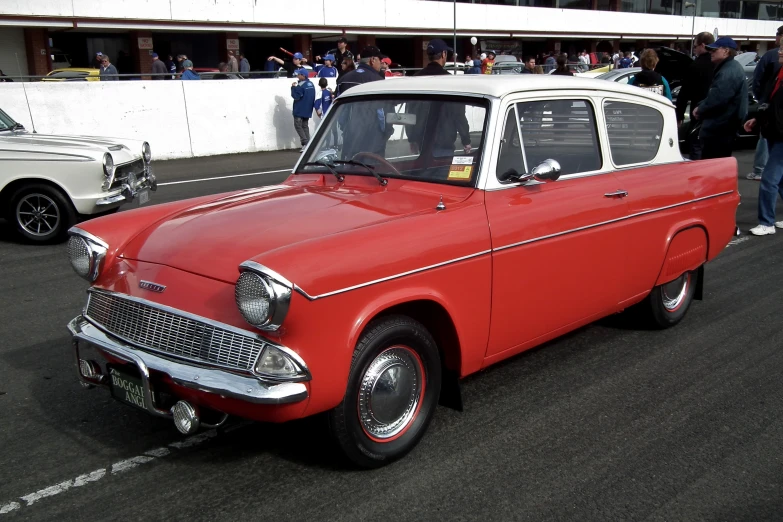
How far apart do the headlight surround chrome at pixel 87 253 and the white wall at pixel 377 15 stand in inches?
895

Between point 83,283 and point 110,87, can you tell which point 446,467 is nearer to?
point 83,283

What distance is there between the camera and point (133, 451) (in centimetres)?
357

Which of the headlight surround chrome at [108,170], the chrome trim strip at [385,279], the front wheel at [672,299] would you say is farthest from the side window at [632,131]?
the headlight surround chrome at [108,170]

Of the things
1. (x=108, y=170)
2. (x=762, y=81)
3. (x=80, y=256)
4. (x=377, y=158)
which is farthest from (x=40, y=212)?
(x=762, y=81)

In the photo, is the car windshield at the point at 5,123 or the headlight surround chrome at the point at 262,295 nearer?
the headlight surround chrome at the point at 262,295

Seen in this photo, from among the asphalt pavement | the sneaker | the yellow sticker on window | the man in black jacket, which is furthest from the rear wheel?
the man in black jacket

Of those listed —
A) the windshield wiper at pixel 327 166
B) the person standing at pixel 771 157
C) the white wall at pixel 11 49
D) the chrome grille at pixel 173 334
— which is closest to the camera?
the chrome grille at pixel 173 334

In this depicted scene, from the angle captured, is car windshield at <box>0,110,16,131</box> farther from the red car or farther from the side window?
the side window

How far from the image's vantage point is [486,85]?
410cm

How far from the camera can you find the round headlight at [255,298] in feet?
9.46

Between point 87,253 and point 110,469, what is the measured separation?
3.39 ft

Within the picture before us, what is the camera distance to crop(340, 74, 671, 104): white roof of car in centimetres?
411

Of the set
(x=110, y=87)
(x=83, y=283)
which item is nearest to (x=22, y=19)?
(x=110, y=87)

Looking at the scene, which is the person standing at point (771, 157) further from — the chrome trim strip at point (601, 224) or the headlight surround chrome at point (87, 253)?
the headlight surround chrome at point (87, 253)
